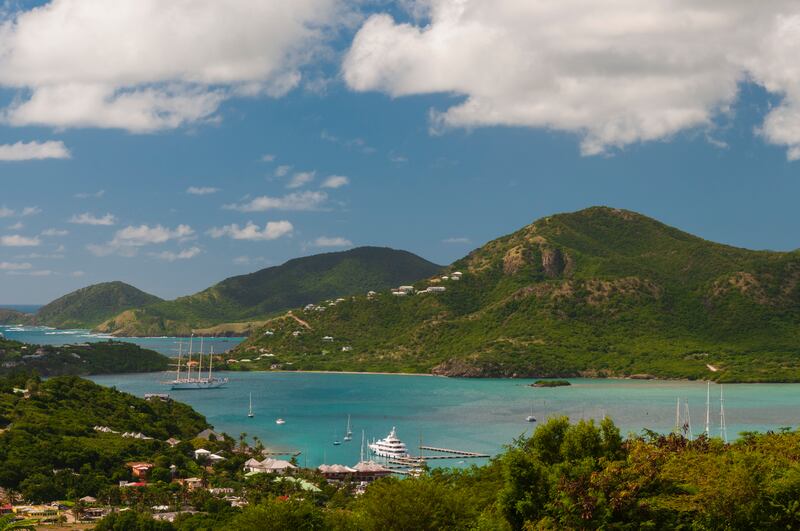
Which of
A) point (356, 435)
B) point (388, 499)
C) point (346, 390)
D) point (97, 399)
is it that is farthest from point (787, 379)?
point (388, 499)

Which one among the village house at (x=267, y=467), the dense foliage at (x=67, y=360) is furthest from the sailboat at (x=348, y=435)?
the dense foliage at (x=67, y=360)

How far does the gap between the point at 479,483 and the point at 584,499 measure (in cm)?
1762

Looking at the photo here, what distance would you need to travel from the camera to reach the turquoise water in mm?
99125

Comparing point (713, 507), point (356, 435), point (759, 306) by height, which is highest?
point (759, 306)

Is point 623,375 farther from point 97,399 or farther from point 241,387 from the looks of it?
point 97,399

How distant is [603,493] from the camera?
27688 millimetres

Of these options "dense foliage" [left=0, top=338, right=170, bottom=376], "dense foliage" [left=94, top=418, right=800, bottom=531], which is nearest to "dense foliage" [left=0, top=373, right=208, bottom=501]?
"dense foliage" [left=94, top=418, right=800, bottom=531]

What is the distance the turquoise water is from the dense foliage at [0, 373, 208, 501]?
1301cm

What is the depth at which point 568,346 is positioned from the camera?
191 metres

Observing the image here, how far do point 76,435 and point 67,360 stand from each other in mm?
106415

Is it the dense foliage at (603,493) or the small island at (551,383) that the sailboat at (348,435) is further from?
the dense foliage at (603,493)

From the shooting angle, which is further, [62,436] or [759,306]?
[759,306]

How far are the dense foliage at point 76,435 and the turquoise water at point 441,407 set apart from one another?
42.7 feet

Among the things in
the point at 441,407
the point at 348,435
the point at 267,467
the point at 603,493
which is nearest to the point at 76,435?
the point at 267,467
